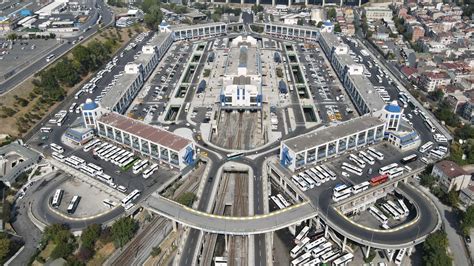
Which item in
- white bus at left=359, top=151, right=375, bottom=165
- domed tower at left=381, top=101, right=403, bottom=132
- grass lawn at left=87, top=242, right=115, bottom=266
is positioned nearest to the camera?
grass lawn at left=87, top=242, right=115, bottom=266

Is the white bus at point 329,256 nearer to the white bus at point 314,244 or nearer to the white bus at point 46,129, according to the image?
the white bus at point 314,244

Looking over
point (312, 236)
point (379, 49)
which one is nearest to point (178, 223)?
point (312, 236)

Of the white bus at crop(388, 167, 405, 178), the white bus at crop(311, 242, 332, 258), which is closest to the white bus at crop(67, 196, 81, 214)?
the white bus at crop(311, 242, 332, 258)

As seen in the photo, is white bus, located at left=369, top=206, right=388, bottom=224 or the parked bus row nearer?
white bus, located at left=369, top=206, right=388, bottom=224

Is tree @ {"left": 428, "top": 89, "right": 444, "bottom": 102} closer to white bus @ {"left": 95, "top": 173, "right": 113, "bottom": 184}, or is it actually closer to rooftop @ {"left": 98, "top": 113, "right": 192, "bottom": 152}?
rooftop @ {"left": 98, "top": 113, "right": 192, "bottom": 152}

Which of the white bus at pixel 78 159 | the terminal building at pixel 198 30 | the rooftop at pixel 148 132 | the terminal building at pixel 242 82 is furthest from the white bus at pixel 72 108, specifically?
the terminal building at pixel 198 30

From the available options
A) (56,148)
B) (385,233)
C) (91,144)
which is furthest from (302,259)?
(56,148)
